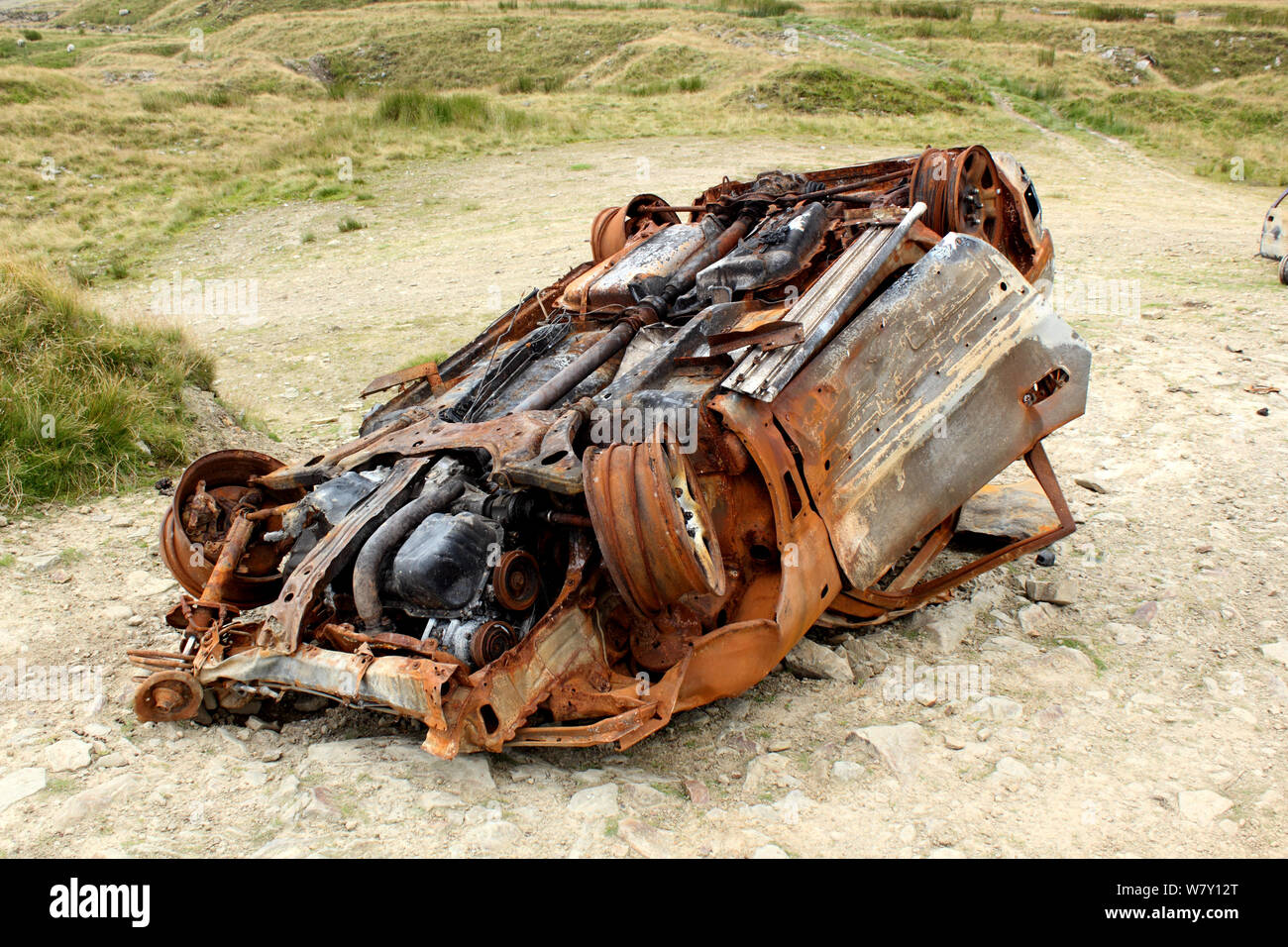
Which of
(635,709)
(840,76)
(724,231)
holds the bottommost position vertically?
(635,709)

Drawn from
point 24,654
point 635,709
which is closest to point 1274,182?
point 635,709

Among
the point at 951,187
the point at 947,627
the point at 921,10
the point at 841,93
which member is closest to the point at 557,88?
the point at 841,93

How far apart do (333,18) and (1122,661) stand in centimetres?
4027

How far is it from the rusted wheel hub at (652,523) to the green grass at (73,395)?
3.92 meters

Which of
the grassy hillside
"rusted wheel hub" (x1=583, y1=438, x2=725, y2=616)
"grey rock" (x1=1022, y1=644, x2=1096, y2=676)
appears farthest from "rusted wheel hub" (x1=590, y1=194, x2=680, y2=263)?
the grassy hillside

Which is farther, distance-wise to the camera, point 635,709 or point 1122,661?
point 1122,661

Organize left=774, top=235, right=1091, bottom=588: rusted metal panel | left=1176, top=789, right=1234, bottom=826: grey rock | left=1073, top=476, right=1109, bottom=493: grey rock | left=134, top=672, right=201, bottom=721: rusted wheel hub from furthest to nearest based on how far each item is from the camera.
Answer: left=1073, top=476, right=1109, bottom=493: grey rock
left=774, top=235, right=1091, bottom=588: rusted metal panel
left=134, top=672, right=201, bottom=721: rusted wheel hub
left=1176, top=789, right=1234, bottom=826: grey rock

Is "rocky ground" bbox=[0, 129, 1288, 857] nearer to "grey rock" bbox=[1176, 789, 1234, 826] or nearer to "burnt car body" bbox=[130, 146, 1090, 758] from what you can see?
"grey rock" bbox=[1176, 789, 1234, 826]

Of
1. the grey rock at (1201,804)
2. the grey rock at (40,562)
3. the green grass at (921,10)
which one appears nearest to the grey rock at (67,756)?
A: the grey rock at (40,562)

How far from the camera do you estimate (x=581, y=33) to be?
3072cm

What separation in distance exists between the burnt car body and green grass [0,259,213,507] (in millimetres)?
1876

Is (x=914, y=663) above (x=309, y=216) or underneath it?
underneath

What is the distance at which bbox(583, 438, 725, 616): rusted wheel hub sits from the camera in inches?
113

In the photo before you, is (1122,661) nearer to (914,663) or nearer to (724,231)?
(914,663)
